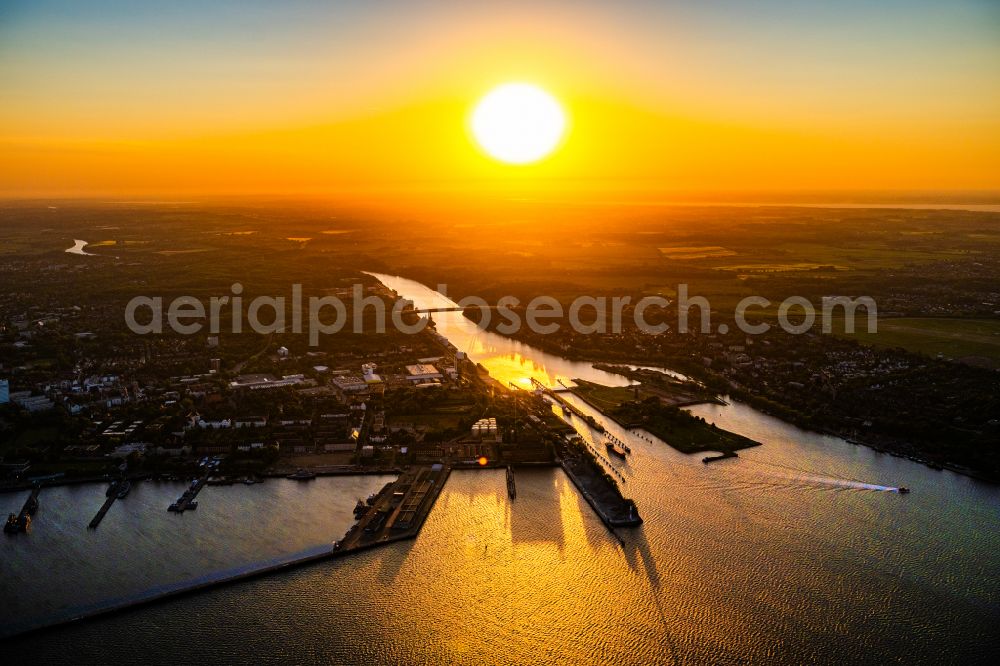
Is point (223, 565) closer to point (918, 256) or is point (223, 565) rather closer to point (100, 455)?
point (100, 455)

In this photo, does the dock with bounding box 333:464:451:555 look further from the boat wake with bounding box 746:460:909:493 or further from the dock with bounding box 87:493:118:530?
the boat wake with bounding box 746:460:909:493

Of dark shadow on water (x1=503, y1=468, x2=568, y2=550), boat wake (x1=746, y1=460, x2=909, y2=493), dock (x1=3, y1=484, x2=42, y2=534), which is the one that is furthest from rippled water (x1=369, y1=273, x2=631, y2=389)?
dock (x1=3, y1=484, x2=42, y2=534)

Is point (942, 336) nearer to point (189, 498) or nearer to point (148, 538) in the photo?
point (189, 498)

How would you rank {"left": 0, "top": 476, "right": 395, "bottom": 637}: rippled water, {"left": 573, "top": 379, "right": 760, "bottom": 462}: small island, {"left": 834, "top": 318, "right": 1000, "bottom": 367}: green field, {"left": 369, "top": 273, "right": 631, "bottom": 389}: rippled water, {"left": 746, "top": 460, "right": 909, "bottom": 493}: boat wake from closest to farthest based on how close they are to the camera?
{"left": 0, "top": 476, "right": 395, "bottom": 637}: rippled water → {"left": 746, "top": 460, "right": 909, "bottom": 493}: boat wake → {"left": 573, "top": 379, "right": 760, "bottom": 462}: small island → {"left": 369, "top": 273, "right": 631, "bottom": 389}: rippled water → {"left": 834, "top": 318, "right": 1000, "bottom": 367}: green field

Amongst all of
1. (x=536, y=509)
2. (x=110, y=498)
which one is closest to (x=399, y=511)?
(x=536, y=509)

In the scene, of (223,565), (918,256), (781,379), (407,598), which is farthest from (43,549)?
(918,256)

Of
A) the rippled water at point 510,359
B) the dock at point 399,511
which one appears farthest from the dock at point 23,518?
the rippled water at point 510,359
